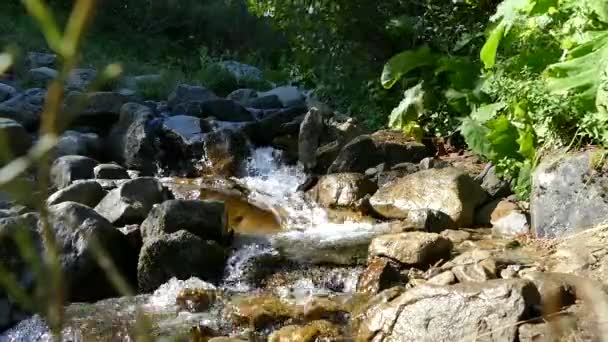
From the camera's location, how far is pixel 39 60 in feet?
54.2

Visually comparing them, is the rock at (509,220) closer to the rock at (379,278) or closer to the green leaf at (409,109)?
the rock at (379,278)

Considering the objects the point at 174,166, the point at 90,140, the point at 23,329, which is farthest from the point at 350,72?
the point at 23,329

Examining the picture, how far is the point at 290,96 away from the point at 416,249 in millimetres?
8142

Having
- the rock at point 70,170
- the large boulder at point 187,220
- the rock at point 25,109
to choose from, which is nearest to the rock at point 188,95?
the rock at point 25,109

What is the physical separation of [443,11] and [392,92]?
3.90 ft

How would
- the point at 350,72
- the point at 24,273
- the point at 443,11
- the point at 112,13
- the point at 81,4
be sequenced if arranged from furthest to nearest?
the point at 112,13 < the point at 350,72 < the point at 443,11 < the point at 24,273 < the point at 81,4

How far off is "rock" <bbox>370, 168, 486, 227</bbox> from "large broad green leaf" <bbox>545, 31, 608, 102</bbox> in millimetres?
2235

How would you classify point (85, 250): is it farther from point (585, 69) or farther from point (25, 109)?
point (25, 109)

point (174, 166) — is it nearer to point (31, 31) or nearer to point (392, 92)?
point (392, 92)

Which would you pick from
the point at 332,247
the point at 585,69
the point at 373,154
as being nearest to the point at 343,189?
the point at 373,154

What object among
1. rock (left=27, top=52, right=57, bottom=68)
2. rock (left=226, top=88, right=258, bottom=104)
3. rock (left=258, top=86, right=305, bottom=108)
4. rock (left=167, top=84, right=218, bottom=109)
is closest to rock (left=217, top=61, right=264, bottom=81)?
rock (left=226, top=88, right=258, bottom=104)

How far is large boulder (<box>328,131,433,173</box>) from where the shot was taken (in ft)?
30.2

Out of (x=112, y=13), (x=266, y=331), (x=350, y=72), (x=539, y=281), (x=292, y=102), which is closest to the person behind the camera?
(x=539, y=281)

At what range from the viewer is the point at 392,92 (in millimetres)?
10227
